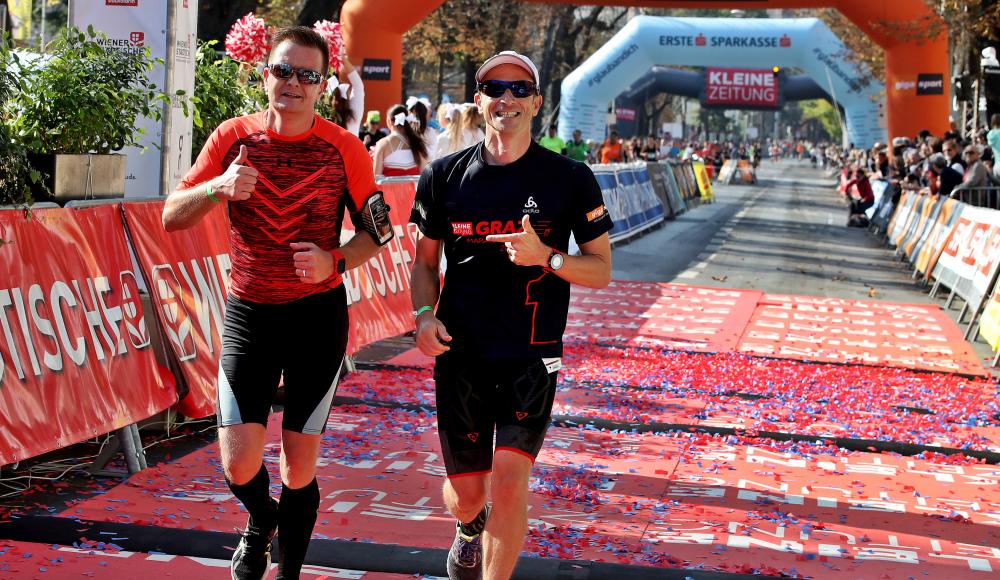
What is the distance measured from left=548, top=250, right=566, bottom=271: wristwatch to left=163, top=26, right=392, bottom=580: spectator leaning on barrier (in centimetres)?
75

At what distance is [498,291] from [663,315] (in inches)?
414

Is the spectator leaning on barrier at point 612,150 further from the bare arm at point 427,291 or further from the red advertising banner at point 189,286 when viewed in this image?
the bare arm at point 427,291

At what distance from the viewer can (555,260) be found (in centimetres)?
432

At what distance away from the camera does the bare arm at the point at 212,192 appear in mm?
4289

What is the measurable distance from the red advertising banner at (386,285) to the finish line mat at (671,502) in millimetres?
1993

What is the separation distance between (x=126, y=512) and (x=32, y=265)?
1.24 metres

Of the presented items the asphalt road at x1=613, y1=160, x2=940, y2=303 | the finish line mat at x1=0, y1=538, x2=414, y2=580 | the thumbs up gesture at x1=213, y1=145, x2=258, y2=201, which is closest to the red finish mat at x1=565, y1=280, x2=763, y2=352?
the asphalt road at x1=613, y1=160, x2=940, y2=303

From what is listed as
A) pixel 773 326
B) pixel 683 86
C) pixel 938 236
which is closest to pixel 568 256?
pixel 773 326

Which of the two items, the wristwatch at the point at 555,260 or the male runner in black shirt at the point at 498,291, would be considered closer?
the wristwatch at the point at 555,260

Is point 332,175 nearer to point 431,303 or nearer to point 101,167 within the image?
point 431,303

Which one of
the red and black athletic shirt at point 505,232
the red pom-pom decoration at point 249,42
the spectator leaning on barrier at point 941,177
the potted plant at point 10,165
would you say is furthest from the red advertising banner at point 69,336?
the spectator leaning on barrier at point 941,177

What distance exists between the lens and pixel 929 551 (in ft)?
19.4

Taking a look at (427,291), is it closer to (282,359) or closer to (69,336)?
(282,359)

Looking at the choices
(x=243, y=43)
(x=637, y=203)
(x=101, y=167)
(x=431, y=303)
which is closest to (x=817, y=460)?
(x=431, y=303)
